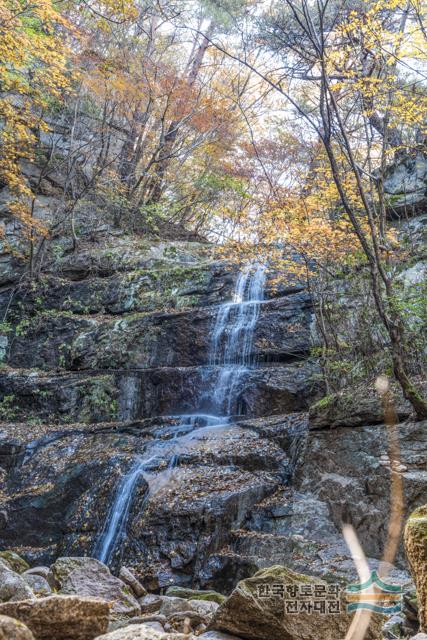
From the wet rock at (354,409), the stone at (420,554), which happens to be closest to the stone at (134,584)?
the wet rock at (354,409)

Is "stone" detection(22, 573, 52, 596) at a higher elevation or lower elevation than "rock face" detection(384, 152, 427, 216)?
lower

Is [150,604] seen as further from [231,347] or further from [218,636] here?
[231,347]

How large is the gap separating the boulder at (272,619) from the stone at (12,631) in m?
1.28

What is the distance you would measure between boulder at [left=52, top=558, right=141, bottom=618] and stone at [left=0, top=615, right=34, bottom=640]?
1.97 metres

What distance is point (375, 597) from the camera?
3.31 m

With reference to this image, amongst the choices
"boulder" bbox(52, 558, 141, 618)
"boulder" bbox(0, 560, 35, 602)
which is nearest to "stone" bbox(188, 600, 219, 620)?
"boulder" bbox(52, 558, 141, 618)

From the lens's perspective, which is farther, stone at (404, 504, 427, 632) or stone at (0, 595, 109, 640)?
stone at (0, 595, 109, 640)

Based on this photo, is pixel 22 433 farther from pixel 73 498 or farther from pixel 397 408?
pixel 397 408

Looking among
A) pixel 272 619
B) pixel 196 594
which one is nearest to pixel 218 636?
pixel 272 619

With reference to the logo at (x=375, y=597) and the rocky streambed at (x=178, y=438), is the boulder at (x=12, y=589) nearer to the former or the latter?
the logo at (x=375, y=597)

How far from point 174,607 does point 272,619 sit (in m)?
1.43

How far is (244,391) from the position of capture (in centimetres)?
884

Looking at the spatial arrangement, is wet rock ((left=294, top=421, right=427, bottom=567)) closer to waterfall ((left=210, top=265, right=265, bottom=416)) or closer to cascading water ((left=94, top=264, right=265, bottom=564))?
cascading water ((left=94, top=264, right=265, bottom=564))

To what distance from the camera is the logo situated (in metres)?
2.86
